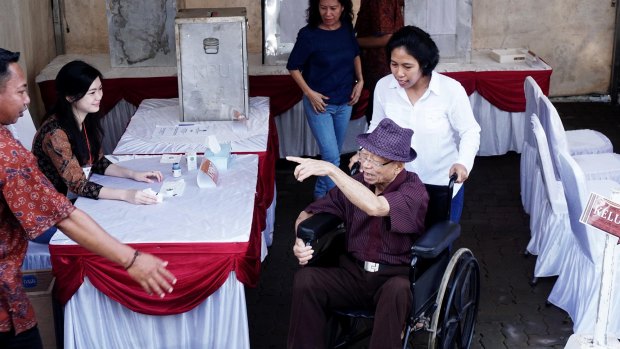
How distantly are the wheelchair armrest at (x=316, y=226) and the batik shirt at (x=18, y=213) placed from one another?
1111 mm

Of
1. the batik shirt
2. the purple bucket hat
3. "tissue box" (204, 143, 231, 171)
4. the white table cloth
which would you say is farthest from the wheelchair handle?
the batik shirt

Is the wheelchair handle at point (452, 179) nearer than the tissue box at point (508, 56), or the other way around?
the wheelchair handle at point (452, 179)

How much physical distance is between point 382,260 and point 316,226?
0.31 m

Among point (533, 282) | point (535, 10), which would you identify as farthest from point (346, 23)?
point (535, 10)

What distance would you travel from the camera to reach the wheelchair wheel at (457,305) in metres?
3.36

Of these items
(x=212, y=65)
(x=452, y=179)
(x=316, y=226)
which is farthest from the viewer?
(x=212, y=65)

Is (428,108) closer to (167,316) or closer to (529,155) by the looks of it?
(167,316)

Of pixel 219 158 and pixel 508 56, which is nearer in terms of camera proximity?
pixel 219 158

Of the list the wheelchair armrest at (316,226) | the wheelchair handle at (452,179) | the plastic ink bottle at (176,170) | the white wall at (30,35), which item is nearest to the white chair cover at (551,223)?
the wheelchair handle at (452,179)

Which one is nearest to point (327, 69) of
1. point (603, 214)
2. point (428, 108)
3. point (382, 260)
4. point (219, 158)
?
point (219, 158)

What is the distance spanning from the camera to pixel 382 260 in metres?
3.49

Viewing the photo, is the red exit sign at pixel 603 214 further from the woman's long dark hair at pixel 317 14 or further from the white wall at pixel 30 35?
the white wall at pixel 30 35

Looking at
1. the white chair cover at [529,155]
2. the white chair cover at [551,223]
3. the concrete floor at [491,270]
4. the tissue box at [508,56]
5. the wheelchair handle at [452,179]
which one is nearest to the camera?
the wheelchair handle at [452,179]

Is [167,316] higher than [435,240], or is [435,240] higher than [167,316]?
[435,240]
